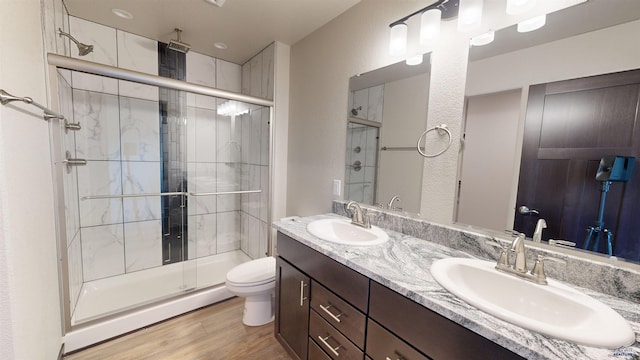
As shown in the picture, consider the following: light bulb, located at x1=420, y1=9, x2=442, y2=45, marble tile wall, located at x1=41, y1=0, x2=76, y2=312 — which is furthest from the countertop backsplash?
marble tile wall, located at x1=41, y1=0, x2=76, y2=312

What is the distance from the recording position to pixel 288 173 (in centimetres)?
239

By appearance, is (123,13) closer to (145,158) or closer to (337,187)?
(145,158)

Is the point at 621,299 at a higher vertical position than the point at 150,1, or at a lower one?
lower

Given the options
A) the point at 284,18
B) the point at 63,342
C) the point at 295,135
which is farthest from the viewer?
the point at 295,135

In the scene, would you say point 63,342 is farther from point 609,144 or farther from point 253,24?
point 609,144

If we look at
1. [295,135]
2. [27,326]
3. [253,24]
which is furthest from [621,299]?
[253,24]

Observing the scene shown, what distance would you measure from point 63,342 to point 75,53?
2.12 metres

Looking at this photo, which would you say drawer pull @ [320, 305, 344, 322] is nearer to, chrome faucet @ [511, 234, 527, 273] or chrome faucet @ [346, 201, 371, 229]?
chrome faucet @ [346, 201, 371, 229]

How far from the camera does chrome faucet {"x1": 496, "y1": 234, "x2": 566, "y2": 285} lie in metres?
0.84

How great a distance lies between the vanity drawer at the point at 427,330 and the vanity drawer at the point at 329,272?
0.19 feet

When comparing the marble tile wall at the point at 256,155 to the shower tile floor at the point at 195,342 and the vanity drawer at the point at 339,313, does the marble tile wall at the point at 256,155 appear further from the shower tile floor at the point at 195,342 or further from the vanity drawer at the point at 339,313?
the vanity drawer at the point at 339,313

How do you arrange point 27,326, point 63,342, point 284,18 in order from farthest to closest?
1. point 284,18
2. point 63,342
3. point 27,326

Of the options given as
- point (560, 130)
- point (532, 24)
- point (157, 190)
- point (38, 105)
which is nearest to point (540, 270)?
point (560, 130)

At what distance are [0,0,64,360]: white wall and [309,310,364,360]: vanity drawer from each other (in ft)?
3.78
